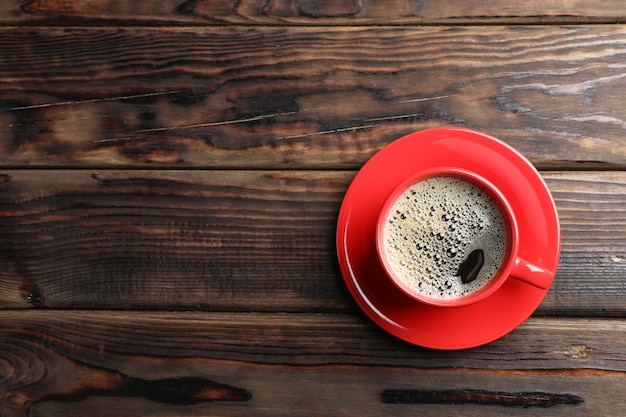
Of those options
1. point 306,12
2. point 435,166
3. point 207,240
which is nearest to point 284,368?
point 207,240

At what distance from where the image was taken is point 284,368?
880mm

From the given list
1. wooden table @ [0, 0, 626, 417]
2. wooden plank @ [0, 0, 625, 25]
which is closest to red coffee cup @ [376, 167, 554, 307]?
wooden table @ [0, 0, 626, 417]

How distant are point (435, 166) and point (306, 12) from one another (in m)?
0.28

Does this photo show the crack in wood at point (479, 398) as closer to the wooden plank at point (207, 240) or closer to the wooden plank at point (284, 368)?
the wooden plank at point (284, 368)

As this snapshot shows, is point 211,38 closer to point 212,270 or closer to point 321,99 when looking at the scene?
point 321,99

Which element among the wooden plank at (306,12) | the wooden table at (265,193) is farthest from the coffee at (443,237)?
the wooden plank at (306,12)

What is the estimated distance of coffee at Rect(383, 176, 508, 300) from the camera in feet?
2.64

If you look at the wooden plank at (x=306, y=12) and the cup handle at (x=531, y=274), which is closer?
the cup handle at (x=531, y=274)

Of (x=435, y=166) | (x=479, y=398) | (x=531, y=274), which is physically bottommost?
(x=479, y=398)

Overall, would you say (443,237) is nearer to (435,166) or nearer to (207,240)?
(435,166)

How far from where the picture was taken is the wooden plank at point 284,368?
2.84ft

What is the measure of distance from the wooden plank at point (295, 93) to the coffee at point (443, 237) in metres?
0.11

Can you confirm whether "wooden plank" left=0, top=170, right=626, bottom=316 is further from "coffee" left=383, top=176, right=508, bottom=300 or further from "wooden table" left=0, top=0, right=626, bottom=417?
"coffee" left=383, top=176, right=508, bottom=300

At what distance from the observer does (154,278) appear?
892 millimetres
